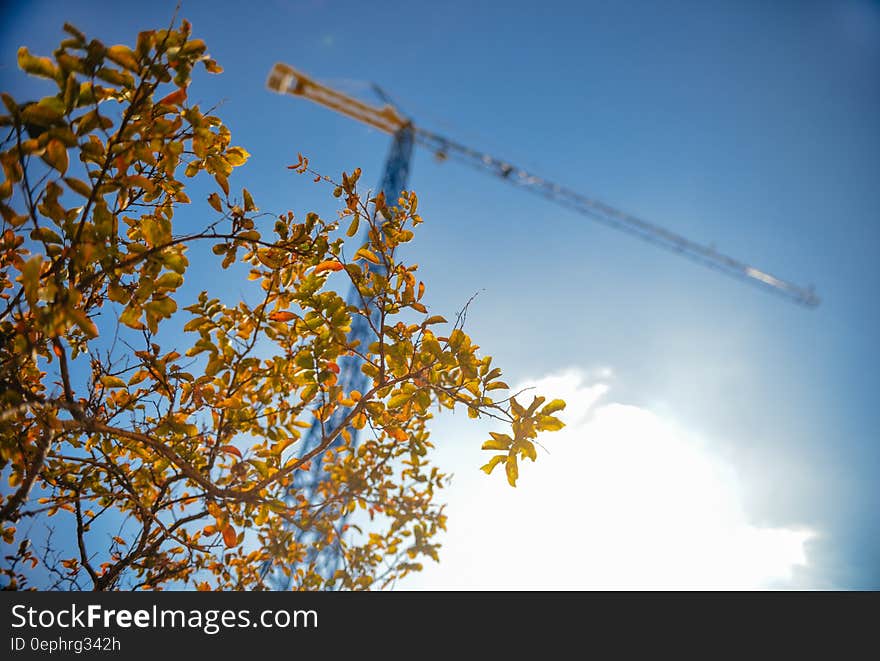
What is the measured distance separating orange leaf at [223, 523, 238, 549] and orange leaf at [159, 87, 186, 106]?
66.3 inches

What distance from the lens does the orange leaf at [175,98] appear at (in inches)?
51.4

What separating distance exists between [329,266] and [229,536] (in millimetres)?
1319

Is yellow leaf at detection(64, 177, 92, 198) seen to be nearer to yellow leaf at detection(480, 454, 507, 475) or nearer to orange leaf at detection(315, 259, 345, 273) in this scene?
orange leaf at detection(315, 259, 345, 273)

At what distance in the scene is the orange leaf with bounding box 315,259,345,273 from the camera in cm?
165

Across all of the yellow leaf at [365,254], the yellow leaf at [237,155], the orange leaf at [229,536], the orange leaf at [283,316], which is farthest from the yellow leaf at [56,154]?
the orange leaf at [229,536]

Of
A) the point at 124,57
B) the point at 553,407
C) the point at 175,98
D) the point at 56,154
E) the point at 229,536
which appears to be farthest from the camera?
→ the point at 229,536

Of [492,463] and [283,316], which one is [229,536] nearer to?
[283,316]

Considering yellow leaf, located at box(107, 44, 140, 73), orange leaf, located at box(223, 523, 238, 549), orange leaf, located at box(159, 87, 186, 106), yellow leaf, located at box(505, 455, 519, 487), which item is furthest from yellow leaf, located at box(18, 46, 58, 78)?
yellow leaf, located at box(505, 455, 519, 487)

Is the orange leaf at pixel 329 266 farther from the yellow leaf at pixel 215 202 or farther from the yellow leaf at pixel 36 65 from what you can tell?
the yellow leaf at pixel 36 65

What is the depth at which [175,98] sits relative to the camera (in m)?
1.32

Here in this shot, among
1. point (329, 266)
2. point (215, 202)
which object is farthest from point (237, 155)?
point (329, 266)

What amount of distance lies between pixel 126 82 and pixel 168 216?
532mm
